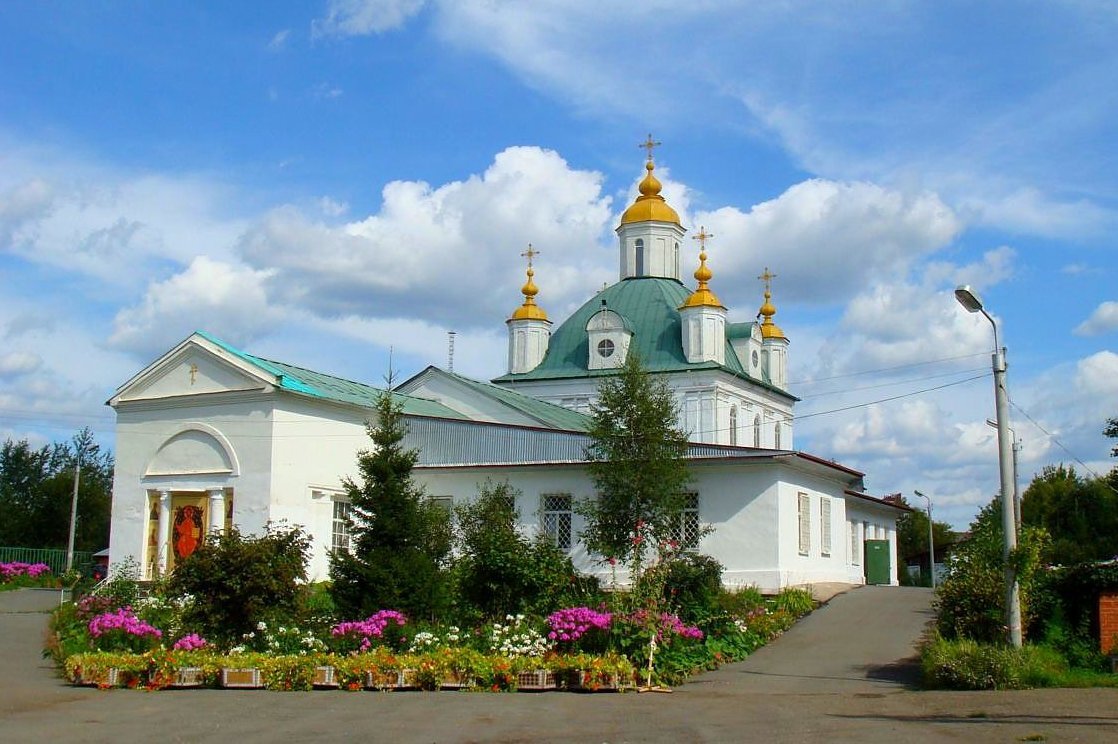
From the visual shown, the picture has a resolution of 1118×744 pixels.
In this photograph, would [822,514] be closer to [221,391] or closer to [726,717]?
[221,391]

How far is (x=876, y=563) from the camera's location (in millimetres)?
38125

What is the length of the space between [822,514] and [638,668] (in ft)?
48.5

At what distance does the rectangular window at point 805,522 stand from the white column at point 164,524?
15.4 metres

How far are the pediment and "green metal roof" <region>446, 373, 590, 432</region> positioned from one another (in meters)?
9.03

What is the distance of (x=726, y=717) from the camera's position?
13195mm

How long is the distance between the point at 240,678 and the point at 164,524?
15.1 metres

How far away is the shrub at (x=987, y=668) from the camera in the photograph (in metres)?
15.5

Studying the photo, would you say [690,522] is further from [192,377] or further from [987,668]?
[987,668]

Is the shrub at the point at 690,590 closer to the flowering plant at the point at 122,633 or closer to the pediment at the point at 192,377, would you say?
the flowering plant at the point at 122,633

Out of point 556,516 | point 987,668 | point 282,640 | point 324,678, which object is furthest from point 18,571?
point 987,668

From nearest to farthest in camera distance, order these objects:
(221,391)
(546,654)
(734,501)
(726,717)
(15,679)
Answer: (726,717), (546,654), (15,679), (734,501), (221,391)

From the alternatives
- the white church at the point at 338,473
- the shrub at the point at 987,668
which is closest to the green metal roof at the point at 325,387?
the white church at the point at 338,473

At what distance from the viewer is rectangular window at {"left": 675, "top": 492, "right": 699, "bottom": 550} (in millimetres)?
28109

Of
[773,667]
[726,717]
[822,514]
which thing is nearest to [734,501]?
[822,514]
